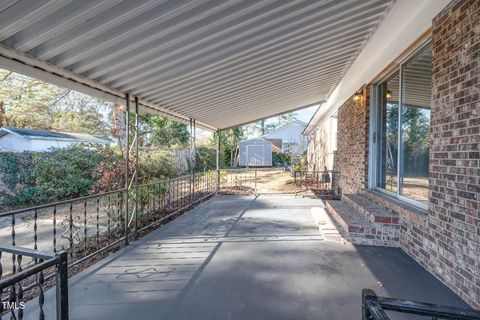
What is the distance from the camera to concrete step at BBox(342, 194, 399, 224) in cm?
360

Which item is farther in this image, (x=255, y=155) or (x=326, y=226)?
(x=255, y=155)

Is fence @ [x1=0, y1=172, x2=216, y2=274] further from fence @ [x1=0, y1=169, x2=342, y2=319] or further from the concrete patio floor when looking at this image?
the concrete patio floor

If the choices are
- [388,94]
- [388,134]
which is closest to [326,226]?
[388,134]

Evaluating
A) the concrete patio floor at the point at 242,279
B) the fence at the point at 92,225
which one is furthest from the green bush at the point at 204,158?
the concrete patio floor at the point at 242,279

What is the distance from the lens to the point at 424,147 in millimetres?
3273

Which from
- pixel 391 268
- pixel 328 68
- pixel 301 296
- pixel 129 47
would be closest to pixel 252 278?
pixel 301 296

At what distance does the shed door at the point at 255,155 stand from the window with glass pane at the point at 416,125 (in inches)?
776

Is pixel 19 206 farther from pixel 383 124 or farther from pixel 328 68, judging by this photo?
pixel 383 124

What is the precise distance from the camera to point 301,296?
2418 mm

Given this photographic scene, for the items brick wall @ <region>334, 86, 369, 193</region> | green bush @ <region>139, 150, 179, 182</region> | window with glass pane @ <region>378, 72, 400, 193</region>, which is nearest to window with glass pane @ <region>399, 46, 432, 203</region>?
window with glass pane @ <region>378, 72, 400, 193</region>

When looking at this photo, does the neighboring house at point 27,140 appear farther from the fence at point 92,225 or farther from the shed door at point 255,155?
the shed door at point 255,155

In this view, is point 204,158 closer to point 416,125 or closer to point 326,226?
point 326,226

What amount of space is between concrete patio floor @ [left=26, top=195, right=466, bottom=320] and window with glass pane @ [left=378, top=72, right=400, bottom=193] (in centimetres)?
129

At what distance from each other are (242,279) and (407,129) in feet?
9.35
